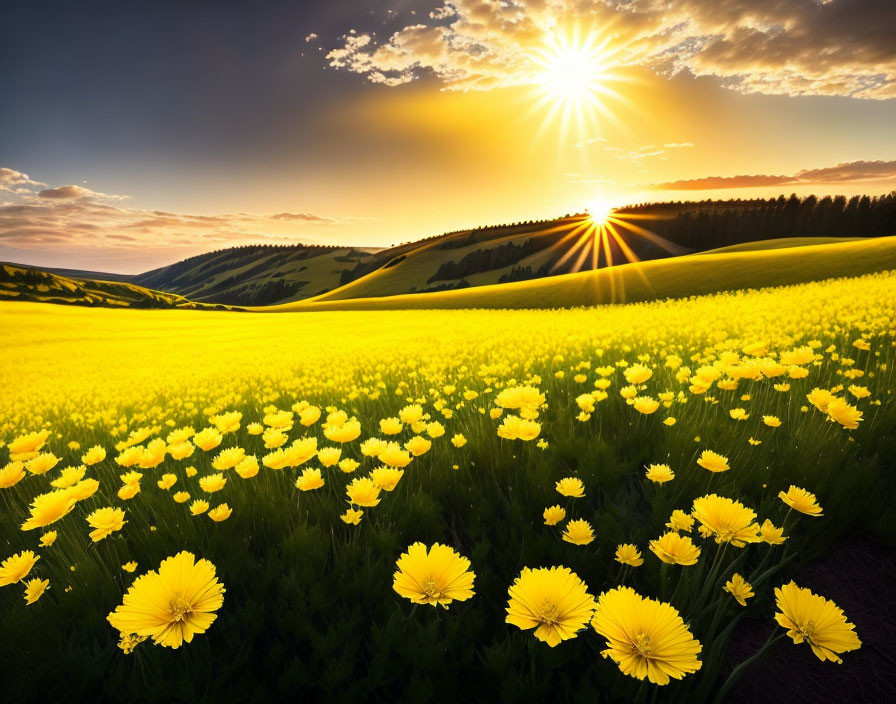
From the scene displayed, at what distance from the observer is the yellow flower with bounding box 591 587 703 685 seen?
84 cm

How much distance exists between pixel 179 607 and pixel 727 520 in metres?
1.47

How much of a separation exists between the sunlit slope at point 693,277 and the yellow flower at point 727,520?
27.7 meters

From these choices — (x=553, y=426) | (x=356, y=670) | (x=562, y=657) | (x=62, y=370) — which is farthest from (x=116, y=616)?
(x=62, y=370)

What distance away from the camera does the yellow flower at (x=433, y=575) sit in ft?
3.48

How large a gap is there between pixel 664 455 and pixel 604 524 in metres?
0.89

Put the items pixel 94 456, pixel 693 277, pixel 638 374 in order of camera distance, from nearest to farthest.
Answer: pixel 94 456
pixel 638 374
pixel 693 277

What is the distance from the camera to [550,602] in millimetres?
947

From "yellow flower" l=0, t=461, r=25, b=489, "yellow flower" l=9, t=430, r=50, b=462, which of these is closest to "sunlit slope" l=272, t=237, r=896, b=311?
"yellow flower" l=9, t=430, r=50, b=462

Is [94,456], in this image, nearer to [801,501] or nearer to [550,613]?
[550,613]

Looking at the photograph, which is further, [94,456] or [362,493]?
[94,456]

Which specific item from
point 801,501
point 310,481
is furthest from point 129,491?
point 801,501

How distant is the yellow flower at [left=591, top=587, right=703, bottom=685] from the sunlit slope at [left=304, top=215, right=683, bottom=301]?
344 ft

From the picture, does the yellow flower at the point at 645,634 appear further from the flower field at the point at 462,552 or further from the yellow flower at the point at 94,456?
the yellow flower at the point at 94,456

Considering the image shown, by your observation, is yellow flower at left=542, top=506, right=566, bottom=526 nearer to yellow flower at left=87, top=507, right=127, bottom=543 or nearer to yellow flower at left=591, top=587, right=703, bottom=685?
yellow flower at left=591, top=587, right=703, bottom=685
